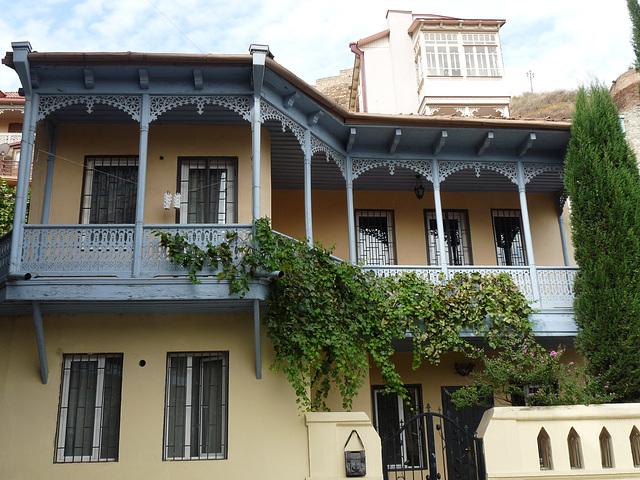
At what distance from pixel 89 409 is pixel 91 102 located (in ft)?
16.7

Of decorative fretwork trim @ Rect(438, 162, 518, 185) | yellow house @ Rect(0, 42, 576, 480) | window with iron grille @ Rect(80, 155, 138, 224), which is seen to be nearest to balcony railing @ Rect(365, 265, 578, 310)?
yellow house @ Rect(0, 42, 576, 480)

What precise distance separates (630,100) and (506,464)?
21.6 meters

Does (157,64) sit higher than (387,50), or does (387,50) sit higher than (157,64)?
(387,50)

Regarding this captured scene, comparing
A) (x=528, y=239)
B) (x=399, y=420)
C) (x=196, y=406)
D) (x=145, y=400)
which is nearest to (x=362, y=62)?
(x=528, y=239)

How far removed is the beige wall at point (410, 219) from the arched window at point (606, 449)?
6.41m

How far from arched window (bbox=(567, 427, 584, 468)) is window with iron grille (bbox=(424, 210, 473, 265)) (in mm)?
6352

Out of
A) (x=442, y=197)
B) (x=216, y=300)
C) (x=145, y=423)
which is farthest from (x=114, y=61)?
(x=442, y=197)

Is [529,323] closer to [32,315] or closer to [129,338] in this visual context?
[129,338]

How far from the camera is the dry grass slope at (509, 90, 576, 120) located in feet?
166

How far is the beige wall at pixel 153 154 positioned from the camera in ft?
36.6

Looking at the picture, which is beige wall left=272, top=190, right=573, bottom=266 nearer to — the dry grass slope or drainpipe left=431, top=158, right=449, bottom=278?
drainpipe left=431, top=158, right=449, bottom=278

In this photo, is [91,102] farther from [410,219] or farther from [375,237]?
A: [410,219]

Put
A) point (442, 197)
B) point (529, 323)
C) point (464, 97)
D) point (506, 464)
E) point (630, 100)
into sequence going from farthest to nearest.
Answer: point (630, 100)
point (464, 97)
point (442, 197)
point (529, 323)
point (506, 464)

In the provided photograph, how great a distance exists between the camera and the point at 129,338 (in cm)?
1008
